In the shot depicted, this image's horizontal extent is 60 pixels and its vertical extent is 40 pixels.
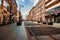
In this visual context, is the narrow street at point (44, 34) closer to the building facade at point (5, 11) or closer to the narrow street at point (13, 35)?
the narrow street at point (13, 35)

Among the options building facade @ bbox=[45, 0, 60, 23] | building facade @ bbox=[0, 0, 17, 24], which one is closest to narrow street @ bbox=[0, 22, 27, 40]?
building facade @ bbox=[0, 0, 17, 24]

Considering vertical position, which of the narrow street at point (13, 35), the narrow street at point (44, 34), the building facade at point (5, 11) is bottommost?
the narrow street at point (44, 34)

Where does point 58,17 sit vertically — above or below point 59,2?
below

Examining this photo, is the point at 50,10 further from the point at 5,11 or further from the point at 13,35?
the point at 13,35

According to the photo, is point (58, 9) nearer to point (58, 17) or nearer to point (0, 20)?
point (58, 17)

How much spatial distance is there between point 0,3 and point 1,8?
1.62 meters

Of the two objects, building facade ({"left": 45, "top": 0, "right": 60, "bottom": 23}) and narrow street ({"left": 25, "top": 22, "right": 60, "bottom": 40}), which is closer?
narrow street ({"left": 25, "top": 22, "right": 60, "bottom": 40})

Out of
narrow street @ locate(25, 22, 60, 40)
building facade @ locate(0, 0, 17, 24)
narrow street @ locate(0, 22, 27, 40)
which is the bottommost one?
narrow street @ locate(25, 22, 60, 40)

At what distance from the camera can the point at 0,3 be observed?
38.5 m

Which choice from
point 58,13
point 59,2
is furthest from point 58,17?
point 59,2

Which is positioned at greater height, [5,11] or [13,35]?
[5,11]

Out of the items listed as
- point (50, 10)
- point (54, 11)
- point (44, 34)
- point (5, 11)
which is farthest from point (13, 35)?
point (50, 10)

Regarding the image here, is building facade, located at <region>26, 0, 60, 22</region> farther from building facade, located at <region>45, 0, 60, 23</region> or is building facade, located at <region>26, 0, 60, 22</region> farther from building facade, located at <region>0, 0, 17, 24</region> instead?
building facade, located at <region>0, 0, 17, 24</region>

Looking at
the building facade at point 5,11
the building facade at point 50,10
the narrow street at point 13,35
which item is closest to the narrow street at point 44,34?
the narrow street at point 13,35
